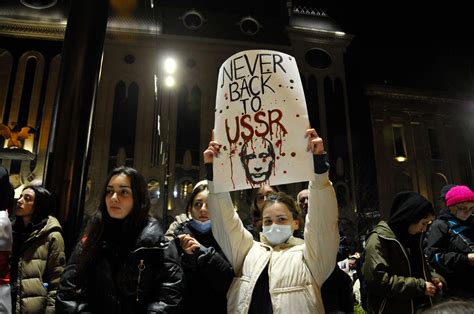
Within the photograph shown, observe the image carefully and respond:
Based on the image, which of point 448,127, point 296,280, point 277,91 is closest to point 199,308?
point 296,280

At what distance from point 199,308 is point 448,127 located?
2864cm

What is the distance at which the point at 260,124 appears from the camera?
274 centimetres

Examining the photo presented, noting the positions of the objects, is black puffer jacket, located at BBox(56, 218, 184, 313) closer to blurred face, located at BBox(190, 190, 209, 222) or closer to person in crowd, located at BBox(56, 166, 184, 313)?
person in crowd, located at BBox(56, 166, 184, 313)

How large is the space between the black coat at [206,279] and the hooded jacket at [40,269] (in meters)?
1.35

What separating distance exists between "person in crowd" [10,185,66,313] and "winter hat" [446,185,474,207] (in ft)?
13.1

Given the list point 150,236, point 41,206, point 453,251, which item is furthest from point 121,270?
point 453,251

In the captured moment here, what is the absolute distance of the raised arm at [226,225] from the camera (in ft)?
9.25

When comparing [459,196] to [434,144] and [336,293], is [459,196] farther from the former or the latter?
[434,144]

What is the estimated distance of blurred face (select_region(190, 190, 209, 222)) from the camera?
3.38 meters

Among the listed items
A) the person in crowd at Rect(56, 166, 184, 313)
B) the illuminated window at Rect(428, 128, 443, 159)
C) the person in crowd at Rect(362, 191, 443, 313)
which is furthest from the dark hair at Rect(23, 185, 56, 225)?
the illuminated window at Rect(428, 128, 443, 159)

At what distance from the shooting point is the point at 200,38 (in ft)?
84.3

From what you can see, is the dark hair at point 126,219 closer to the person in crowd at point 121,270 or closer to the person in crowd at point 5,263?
the person in crowd at point 121,270

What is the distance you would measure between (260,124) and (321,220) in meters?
0.77

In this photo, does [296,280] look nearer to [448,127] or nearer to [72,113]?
[72,113]
